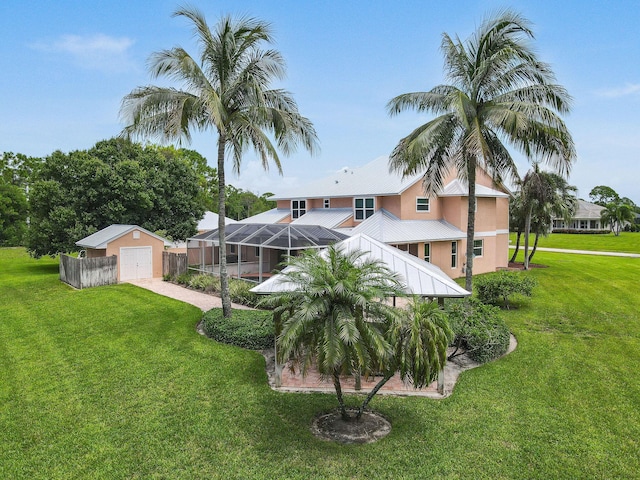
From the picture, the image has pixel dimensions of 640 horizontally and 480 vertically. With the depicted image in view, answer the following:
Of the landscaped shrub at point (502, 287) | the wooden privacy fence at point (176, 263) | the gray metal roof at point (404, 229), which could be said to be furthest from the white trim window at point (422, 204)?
the wooden privacy fence at point (176, 263)

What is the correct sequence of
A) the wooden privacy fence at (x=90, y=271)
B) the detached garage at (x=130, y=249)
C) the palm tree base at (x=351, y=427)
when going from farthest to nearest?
the detached garage at (x=130, y=249) < the wooden privacy fence at (x=90, y=271) < the palm tree base at (x=351, y=427)

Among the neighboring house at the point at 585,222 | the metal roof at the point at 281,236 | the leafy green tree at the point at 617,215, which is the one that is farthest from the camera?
the neighboring house at the point at 585,222

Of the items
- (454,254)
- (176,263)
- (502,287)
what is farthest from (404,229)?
(176,263)

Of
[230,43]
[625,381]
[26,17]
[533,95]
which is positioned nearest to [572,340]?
[625,381]

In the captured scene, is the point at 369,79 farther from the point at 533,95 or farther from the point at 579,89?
the point at 579,89

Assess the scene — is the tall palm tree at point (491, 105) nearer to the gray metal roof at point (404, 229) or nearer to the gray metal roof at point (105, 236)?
the gray metal roof at point (404, 229)
